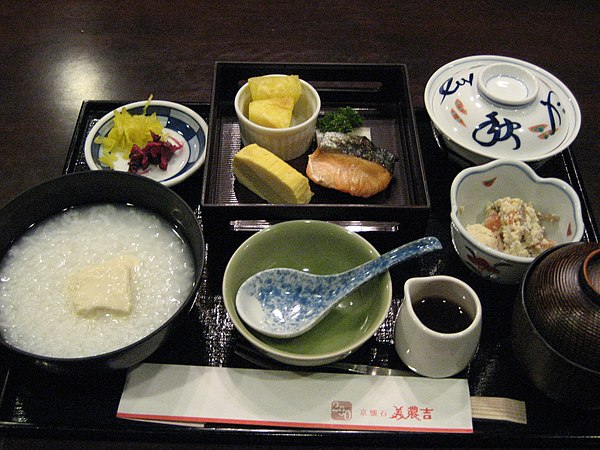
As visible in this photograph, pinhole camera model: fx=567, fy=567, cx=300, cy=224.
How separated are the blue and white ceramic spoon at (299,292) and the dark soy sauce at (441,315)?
0.40ft

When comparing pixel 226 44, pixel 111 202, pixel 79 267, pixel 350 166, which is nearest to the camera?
pixel 79 267

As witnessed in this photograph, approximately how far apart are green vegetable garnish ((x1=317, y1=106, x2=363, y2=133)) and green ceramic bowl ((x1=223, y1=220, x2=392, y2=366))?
48 cm

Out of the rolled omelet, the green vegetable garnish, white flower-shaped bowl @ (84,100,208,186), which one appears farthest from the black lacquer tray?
the green vegetable garnish

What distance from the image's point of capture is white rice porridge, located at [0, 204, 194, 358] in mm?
1293

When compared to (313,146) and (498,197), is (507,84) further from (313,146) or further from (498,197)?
(313,146)

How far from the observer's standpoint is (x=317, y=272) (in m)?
1.51

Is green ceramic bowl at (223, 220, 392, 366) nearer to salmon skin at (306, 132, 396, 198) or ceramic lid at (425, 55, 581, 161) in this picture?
salmon skin at (306, 132, 396, 198)

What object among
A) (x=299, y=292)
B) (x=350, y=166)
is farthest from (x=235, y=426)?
(x=350, y=166)

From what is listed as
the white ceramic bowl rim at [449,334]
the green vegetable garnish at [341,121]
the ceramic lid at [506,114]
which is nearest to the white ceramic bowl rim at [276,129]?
the green vegetable garnish at [341,121]

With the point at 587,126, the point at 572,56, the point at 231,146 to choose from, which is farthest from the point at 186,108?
the point at 572,56

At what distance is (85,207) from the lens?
5.04 feet

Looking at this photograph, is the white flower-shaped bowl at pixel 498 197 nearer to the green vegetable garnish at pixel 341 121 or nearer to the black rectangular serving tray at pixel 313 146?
the black rectangular serving tray at pixel 313 146

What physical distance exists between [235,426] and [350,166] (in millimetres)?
811

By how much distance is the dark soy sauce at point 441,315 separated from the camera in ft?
4.22
